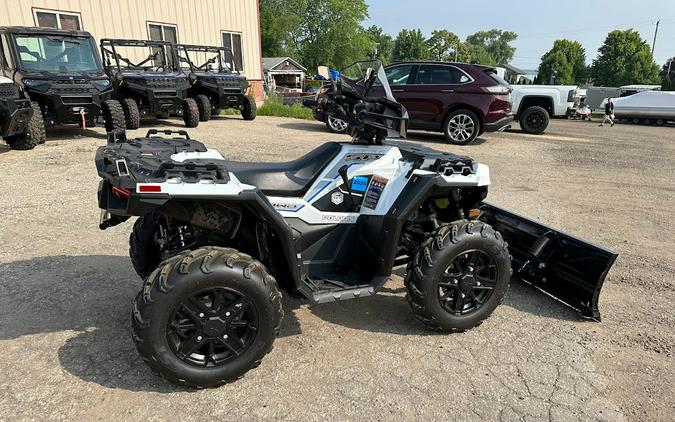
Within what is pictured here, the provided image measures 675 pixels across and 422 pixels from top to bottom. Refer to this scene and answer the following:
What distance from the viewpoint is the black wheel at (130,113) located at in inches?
429

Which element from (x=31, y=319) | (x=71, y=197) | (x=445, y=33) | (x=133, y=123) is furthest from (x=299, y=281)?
(x=445, y=33)

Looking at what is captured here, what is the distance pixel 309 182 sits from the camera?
3160mm

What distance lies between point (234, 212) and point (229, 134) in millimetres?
9398

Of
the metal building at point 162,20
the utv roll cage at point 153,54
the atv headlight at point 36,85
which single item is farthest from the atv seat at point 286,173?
the metal building at point 162,20

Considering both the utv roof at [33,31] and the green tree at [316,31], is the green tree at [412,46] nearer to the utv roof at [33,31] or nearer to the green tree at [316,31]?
the green tree at [316,31]

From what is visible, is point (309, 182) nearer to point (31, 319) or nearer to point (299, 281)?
point (299, 281)

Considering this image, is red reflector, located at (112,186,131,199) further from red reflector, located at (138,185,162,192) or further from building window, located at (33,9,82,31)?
building window, located at (33,9,82,31)

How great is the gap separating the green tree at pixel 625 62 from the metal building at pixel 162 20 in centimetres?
5390

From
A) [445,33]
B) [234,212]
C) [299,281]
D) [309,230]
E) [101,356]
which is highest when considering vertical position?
[445,33]

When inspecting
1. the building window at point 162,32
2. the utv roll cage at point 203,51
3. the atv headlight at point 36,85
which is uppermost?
the building window at point 162,32

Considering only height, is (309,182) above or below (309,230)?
above

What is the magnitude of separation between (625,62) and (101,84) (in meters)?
63.6

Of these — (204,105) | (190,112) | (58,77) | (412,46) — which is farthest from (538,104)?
(412,46)

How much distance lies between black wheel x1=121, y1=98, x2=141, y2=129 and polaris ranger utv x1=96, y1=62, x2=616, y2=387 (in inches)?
328
